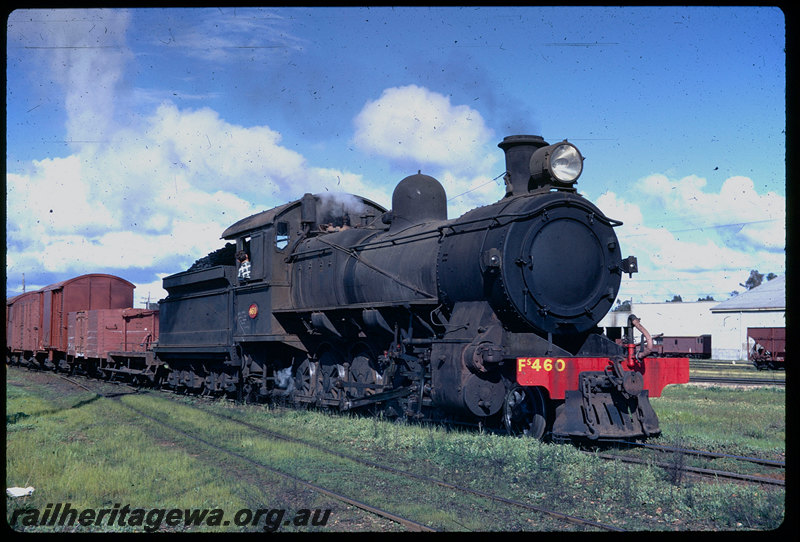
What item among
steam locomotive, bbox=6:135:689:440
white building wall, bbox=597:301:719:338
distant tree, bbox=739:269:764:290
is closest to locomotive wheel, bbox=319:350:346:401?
steam locomotive, bbox=6:135:689:440

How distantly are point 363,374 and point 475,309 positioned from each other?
12.7 ft

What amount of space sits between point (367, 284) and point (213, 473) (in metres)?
4.75

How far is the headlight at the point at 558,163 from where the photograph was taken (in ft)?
32.1

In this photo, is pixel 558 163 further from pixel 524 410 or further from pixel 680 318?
pixel 680 318

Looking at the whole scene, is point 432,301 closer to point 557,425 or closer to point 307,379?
point 557,425

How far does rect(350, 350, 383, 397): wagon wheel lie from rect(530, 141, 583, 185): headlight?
4837 mm

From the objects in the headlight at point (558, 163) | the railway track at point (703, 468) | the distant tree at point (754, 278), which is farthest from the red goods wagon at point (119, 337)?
the distant tree at point (754, 278)

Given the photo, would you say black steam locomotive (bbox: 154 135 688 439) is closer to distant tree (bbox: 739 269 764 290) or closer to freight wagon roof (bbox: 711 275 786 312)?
freight wagon roof (bbox: 711 275 786 312)

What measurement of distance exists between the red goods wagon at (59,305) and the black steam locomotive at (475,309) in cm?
1717

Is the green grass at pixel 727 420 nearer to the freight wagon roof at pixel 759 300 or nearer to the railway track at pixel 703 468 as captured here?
the railway track at pixel 703 468

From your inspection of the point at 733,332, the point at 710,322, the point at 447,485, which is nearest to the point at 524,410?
the point at 447,485

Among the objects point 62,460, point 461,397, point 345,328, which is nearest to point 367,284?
point 345,328

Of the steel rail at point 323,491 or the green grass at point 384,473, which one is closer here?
the steel rail at point 323,491

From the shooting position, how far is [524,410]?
10.1 meters
